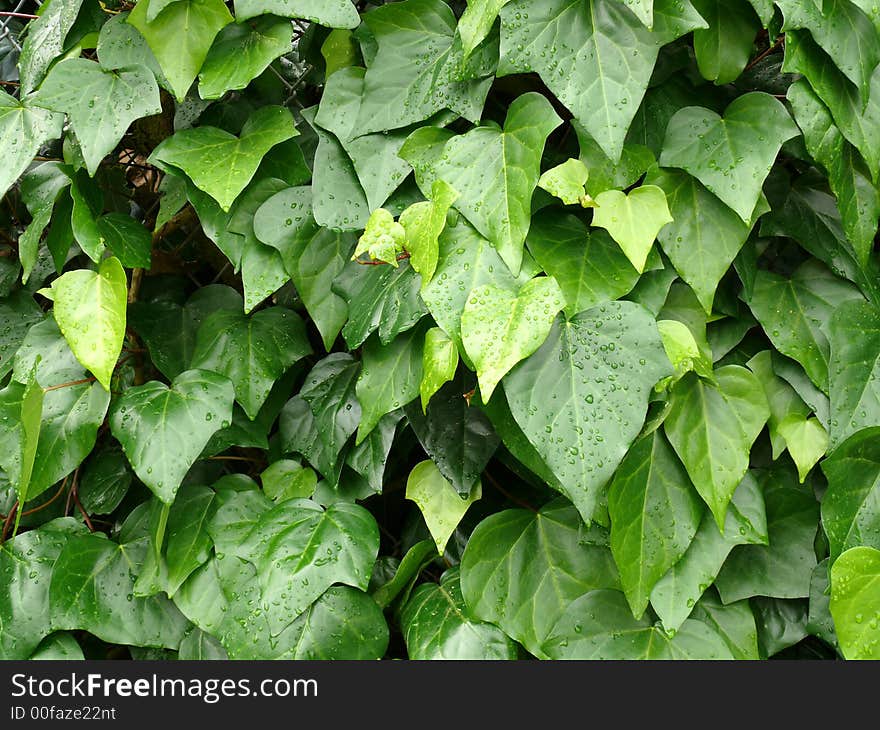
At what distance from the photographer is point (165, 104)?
1562 millimetres

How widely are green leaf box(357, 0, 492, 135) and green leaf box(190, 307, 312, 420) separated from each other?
13.7 inches

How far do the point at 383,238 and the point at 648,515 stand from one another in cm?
50

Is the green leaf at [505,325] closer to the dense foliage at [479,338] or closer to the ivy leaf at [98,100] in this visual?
the dense foliage at [479,338]

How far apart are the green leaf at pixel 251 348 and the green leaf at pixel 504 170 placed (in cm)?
41

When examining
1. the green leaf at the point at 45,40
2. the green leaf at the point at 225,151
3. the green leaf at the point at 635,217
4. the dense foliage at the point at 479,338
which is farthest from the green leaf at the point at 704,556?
the green leaf at the point at 45,40

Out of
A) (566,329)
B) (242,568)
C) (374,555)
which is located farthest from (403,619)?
(566,329)

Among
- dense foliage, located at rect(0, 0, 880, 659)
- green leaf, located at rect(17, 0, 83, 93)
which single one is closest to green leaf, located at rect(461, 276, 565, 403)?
dense foliage, located at rect(0, 0, 880, 659)

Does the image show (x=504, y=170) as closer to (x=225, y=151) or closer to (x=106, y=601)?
(x=225, y=151)

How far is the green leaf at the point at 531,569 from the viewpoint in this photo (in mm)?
1210

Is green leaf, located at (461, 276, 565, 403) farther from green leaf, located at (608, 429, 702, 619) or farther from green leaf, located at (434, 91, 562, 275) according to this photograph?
green leaf, located at (608, 429, 702, 619)

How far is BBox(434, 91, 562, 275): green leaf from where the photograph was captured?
1074mm

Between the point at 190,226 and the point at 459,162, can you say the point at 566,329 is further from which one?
the point at 190,226

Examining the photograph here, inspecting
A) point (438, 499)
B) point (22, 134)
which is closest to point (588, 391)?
point (438, 499)

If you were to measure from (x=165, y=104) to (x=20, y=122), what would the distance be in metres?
0.33
